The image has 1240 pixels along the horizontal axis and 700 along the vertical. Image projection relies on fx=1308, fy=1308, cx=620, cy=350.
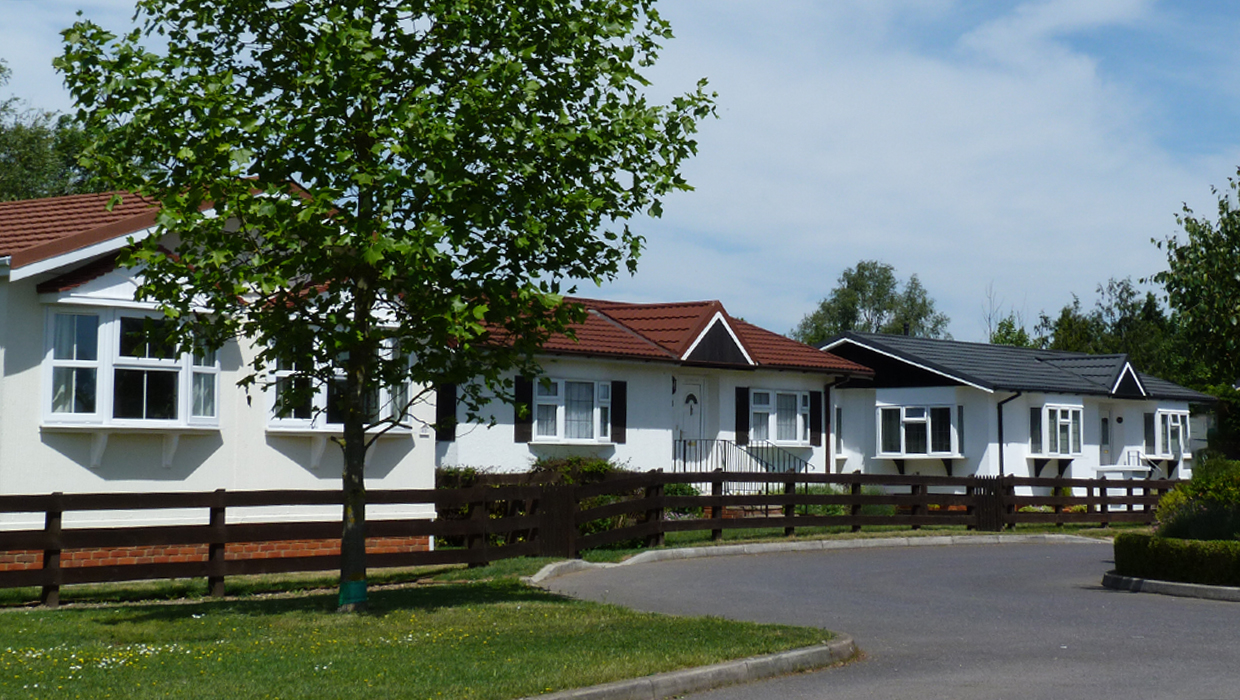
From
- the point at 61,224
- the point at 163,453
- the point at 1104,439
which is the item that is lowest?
the point at 163,453

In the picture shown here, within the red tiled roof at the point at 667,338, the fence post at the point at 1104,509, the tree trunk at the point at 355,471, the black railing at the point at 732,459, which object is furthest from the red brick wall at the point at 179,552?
the fence post at the point at 1104,509

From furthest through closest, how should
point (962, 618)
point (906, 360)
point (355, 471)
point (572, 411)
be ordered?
1. point (906, 360)
2. point (572, 411)
3. point (962, 618)
4. point (355, 471)

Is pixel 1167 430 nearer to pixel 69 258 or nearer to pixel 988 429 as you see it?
pixel 988 429

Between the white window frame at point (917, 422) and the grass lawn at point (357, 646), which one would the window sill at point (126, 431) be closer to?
the grass lawn at point (357, 646)

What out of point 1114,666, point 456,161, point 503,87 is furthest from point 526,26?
point 1114,666

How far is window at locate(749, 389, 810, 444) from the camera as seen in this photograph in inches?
1371

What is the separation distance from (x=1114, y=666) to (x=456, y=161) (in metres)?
6.96

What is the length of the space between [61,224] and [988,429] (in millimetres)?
26662

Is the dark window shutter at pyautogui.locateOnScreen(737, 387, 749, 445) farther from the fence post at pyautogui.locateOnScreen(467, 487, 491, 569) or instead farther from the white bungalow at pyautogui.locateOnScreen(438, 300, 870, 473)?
the fence post at pyautogui.locateOnScreen(467, 487, 491, 569)

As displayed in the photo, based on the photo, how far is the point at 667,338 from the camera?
32.6 m

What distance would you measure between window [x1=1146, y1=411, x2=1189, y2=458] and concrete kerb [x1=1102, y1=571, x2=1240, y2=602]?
2871cm

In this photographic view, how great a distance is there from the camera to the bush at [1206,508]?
17188 mm

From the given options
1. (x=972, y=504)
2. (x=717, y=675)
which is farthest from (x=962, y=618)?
(x=972, y=504)

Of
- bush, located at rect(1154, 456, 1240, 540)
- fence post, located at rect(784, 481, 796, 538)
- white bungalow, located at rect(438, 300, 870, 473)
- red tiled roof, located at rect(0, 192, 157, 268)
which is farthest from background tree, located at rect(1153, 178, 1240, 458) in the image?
red tiled roof, located at rect(0, 192, 157, 268)
